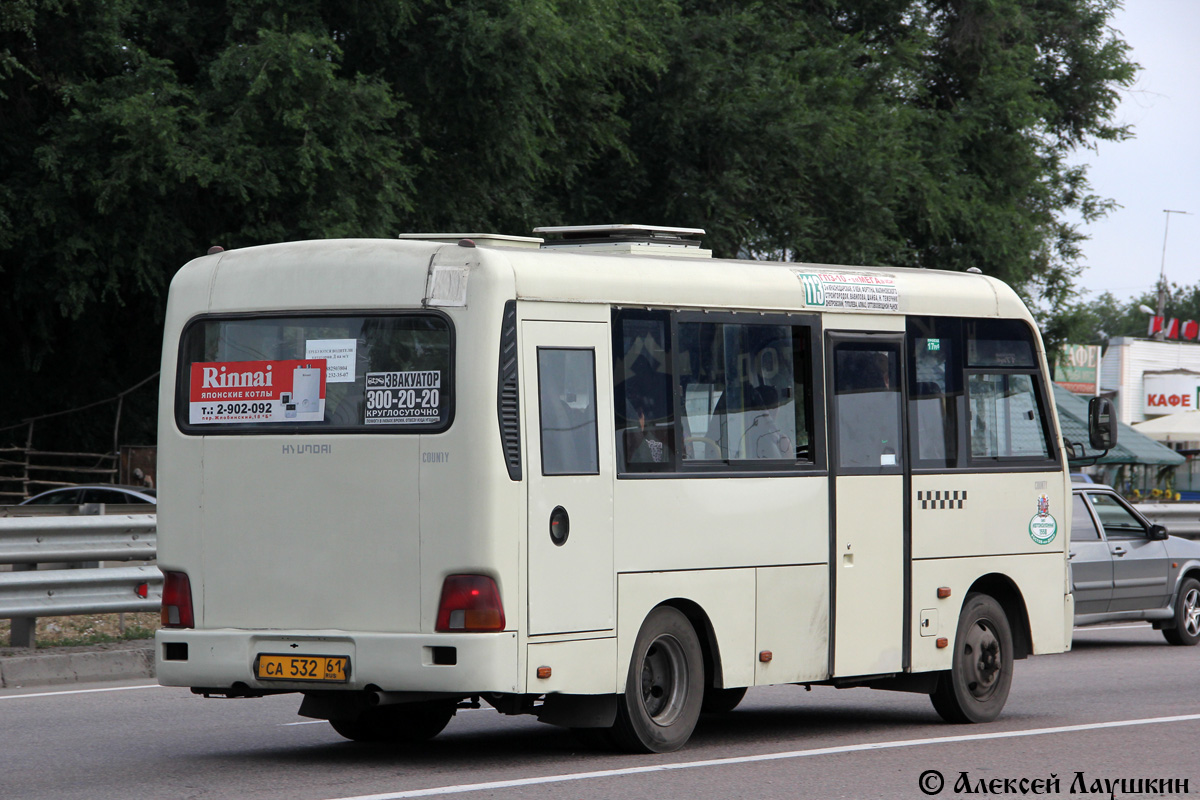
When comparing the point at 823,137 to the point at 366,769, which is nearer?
the point at 366,769

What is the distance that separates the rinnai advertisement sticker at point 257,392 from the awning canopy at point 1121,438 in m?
33.3

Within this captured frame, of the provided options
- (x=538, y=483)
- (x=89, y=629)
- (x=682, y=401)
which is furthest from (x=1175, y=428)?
(x=538, y=483)

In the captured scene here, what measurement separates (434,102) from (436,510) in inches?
708

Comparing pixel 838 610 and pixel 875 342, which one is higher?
pixel 875 342

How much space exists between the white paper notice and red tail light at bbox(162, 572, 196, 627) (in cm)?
135

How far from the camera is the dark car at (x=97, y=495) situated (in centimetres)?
2692

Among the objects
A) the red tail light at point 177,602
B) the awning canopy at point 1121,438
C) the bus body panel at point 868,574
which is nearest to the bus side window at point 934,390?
the bus body panel at point 868,574

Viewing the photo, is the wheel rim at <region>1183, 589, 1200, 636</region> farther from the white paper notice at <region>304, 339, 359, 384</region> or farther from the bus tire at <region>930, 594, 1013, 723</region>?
the white paper notice at <region>304, 339, 359, 384</region>

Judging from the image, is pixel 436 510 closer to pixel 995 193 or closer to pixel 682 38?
pixel 682 38

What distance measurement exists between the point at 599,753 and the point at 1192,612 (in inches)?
407

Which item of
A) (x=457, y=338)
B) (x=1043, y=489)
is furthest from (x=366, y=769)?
(x=1043, y=489)

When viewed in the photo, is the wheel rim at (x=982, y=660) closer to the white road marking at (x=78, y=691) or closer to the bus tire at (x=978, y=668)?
the bus tire at (x=978, y=668)

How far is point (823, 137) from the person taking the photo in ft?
93.7

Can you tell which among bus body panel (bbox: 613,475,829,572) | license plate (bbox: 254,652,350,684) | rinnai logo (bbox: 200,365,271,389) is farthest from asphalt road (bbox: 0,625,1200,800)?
rinnai logo (bbox: 200,365,271,389)
